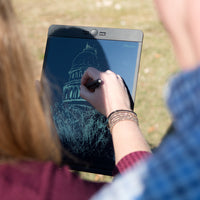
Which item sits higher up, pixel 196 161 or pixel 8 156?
pixel 196 161

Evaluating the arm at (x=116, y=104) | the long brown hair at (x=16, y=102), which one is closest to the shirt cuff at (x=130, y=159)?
the arm at (x=116, y=104)

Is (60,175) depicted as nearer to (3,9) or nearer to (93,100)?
(3,9)

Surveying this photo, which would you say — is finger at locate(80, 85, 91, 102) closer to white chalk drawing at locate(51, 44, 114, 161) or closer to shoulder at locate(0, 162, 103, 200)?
white chalk drawing at locate(51, 44, 114, 161)

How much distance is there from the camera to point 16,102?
0.61 m

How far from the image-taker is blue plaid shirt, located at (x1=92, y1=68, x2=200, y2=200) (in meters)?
0.38

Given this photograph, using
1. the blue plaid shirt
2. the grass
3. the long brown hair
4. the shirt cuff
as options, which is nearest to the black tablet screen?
the shirt cuff

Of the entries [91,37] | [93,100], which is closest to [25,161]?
[93,100]

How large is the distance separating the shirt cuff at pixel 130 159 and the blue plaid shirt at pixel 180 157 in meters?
0.37

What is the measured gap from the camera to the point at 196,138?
37 cm

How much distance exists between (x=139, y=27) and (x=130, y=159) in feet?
6.67

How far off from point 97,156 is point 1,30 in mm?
665

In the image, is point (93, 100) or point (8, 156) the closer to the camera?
point (8, 156)

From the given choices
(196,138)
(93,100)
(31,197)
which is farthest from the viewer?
(93,100)

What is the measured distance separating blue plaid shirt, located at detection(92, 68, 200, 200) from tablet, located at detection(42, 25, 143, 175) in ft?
2.26
